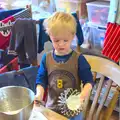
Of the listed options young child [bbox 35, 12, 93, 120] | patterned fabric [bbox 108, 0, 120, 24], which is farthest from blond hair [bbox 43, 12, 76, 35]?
patterned fabric [bbox 108, 0, 120, 24]

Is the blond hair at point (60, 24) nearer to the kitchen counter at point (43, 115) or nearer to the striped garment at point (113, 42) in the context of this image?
the kitchen counter at point (43, 115)

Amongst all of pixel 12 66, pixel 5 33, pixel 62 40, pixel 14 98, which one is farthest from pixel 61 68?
pixel 5 33

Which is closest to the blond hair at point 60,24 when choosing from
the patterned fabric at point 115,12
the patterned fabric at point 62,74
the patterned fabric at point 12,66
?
the patterned fabric at point 62,74

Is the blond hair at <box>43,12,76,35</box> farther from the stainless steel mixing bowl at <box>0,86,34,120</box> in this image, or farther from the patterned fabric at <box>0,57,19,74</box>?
the patterned fabric at <box>0,57,19,74</box>

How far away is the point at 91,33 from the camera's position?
6.88ft

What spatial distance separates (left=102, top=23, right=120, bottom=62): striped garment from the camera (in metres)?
1.72

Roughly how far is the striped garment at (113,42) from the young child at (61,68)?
0.70 metres

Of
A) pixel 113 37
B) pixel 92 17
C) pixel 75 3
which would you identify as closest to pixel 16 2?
pixel 75 3

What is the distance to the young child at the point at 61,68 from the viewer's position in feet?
3.34

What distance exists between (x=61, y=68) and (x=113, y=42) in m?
0.77

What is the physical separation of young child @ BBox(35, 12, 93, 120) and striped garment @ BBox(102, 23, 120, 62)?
704mm

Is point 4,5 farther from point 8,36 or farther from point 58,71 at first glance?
point 58,71

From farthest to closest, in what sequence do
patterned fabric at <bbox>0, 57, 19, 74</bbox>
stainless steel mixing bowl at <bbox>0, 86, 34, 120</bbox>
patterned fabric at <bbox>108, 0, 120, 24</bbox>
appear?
patterned fabric at <bbox>108, 0, 120, 24</bbox>
patterned fabric at <bbox>0, 57, 19, 74</bbox>
stainless steel mixing bowl at <bbox>0, 86, 34, 120</bbox>

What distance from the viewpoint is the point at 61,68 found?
108 centimetres
